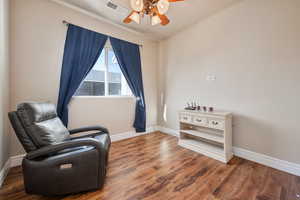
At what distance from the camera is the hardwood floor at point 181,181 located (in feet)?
4.39

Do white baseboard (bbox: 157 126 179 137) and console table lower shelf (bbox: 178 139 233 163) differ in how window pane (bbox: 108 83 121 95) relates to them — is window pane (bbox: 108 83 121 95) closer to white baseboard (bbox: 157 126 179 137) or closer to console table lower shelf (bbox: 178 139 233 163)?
white baseboard (bbox: 157 126 179 137)

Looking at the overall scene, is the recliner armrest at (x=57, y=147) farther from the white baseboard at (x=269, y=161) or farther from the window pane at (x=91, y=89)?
the white baseboard at (x=269, y=161)

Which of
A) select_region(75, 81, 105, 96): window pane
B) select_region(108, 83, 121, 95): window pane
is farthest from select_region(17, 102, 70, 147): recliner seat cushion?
select_region(108, 83, 121, 95): window pane

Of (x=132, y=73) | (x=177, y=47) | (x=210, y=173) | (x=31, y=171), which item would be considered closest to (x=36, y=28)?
(x=132, y=73)

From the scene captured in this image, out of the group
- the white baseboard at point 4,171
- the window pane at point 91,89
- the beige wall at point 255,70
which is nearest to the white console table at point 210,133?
the beige wall at point 255,70

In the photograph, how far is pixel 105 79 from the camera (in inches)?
112

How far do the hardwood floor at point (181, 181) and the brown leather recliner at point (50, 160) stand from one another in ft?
0.62

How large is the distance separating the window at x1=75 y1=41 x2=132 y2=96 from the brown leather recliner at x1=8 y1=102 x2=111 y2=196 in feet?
4.07

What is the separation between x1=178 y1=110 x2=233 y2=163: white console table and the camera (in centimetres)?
205

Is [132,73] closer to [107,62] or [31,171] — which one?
[107,62]

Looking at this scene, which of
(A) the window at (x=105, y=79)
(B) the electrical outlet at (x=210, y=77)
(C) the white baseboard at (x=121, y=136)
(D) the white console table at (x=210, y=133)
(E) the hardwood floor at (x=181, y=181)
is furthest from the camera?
(A) the window at (x=105, y=79)

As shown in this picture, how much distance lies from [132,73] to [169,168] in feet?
7.43

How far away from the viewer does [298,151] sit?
167 centimetres

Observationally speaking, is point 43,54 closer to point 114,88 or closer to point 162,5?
point 114,88
